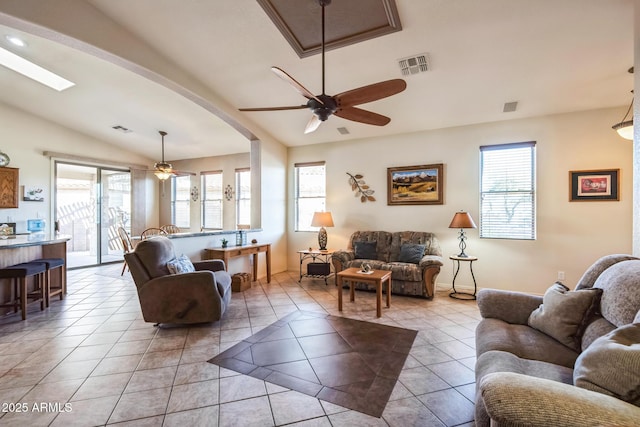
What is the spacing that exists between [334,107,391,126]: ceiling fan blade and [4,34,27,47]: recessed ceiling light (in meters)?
3.90

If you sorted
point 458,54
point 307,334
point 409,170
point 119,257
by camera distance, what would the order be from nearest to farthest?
point 307,334, point 458,54, point 409,170, point 119,257

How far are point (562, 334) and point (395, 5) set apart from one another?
9.30ft

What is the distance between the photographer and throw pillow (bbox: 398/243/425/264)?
14.7 feet

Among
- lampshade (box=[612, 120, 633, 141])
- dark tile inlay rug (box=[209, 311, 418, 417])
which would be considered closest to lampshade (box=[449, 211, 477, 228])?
lampshade (box=[612, 120, 633, 141])

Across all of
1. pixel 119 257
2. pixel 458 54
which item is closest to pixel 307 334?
pixel 458 54

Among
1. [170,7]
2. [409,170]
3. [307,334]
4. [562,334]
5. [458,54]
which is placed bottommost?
[307,334]

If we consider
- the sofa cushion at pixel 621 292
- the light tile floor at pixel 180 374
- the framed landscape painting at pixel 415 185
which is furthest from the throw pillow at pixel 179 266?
the sofa cushion at pixel 621 292

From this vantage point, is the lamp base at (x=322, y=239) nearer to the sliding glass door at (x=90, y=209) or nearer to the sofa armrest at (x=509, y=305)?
the sofa armrest at (x=509, y=305)

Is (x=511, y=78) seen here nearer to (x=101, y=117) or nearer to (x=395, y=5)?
(x=395, y=5)

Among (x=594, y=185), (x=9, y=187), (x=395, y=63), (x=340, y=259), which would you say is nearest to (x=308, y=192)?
(x=340, y=259)

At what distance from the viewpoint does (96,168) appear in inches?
261

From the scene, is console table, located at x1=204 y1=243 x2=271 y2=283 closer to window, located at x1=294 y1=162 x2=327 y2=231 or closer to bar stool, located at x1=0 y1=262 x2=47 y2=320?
window, located at x1=294 y1=162 x2=327 y2=231

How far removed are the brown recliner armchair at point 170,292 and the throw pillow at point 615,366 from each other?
2.94 metres

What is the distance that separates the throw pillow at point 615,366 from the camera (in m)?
1.01
